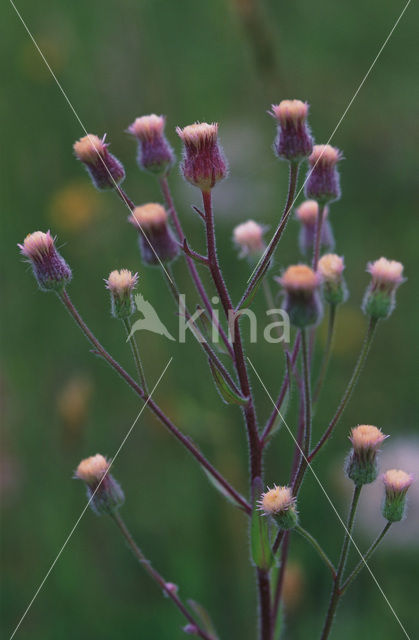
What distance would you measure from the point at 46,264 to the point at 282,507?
99 cm

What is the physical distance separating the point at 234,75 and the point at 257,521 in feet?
15.4


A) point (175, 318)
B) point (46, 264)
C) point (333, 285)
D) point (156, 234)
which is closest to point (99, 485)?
point (46, 264)

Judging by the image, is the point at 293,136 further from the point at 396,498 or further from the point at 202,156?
the point at 396,498

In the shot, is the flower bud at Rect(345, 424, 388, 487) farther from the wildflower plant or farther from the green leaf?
the green leaf

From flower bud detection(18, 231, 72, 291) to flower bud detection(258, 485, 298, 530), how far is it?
2.89 feet

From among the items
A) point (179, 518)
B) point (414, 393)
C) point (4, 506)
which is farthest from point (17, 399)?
point (414, 393)

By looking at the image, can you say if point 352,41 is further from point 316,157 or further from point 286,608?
point 286,608

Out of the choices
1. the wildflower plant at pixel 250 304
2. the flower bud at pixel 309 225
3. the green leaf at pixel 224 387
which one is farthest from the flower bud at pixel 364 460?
the flower bud at pixel 309 225

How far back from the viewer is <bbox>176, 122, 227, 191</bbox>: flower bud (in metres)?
2.04

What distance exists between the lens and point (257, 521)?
6.79 feet

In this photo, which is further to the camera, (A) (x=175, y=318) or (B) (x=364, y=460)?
→ (A) (x=175, y=318)

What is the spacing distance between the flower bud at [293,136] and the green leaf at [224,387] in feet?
2.19

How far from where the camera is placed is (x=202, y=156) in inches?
80.4

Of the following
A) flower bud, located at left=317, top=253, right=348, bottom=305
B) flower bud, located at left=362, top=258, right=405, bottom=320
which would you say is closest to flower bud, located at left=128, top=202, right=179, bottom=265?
flower bud, located at left=317, top=253, right=348, bottom=305
